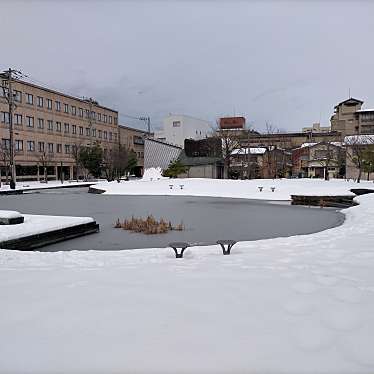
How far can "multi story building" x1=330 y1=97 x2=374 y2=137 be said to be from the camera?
61.7 meters

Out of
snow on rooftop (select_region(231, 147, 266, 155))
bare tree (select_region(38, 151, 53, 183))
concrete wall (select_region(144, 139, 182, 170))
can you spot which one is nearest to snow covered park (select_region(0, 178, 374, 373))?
snow on rooftop (select_region(231, 147, 266, 155))

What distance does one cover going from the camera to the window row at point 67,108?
47394 mm

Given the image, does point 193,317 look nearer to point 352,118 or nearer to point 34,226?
point 34,226

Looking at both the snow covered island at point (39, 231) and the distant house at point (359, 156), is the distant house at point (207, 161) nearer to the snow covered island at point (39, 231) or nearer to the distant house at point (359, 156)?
the distant house at point (359, 156)

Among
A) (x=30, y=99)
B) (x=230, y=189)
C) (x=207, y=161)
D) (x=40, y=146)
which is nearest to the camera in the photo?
(x=230, y=189)

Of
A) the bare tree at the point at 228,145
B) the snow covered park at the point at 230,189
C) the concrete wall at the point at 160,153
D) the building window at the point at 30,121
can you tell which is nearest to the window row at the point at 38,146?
the building window at the point at 30,121

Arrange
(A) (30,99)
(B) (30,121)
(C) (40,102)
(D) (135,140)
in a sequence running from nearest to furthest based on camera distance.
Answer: (A) (30,99) < (B) (30,121) < (C) (40,102) < (D) (135,140)

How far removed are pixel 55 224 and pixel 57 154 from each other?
47.7 meters

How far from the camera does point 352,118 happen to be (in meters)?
64.9

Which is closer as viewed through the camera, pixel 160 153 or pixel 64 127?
pixel 160 153

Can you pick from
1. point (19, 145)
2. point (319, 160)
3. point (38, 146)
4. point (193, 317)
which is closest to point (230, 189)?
point (193, 317)

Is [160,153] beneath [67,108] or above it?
beneath

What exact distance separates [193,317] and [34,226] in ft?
21.1

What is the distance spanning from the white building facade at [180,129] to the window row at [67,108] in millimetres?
9907
